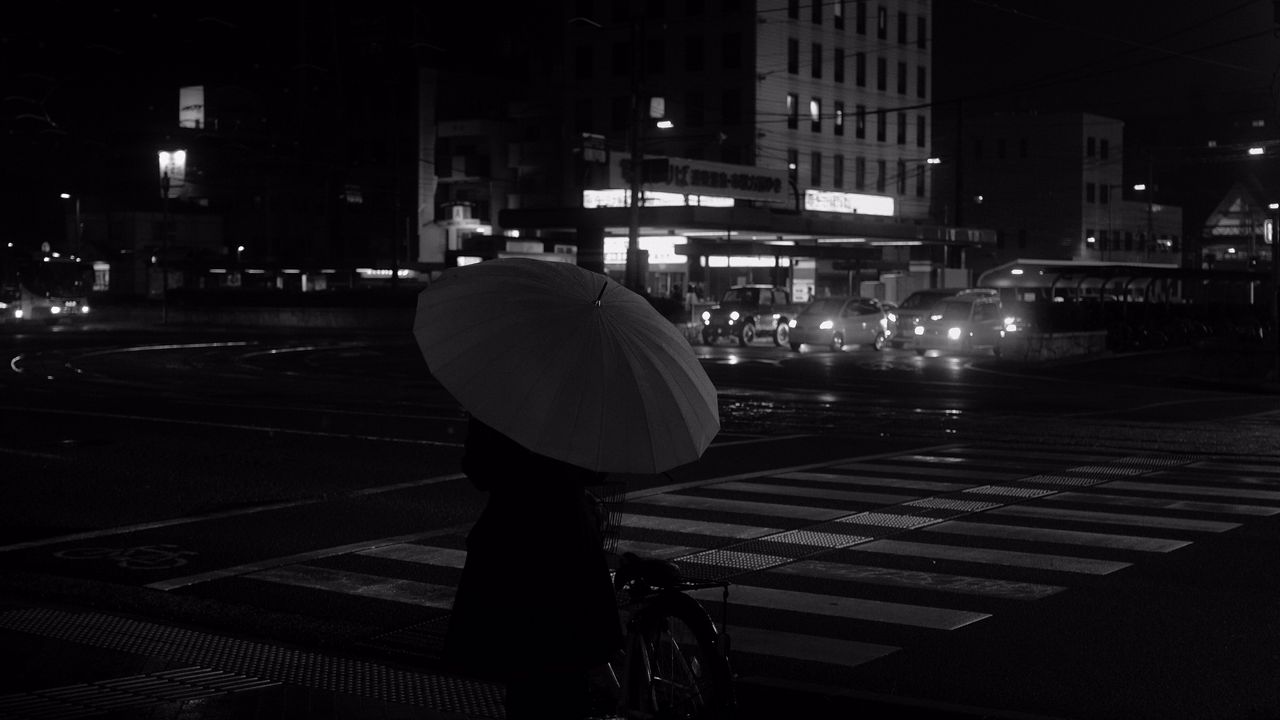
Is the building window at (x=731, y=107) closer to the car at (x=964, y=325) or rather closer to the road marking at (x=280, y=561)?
the car at (x=964, y=325)

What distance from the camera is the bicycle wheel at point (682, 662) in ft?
15.7

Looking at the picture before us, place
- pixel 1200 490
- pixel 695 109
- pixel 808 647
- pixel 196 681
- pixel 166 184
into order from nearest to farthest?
1. pixel 196 681
2. pixel 808 647
3. pixel 1200 490
4. pixel 166 184
5. pixel 695 109

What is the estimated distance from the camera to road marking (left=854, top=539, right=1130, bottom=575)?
30.5 ft

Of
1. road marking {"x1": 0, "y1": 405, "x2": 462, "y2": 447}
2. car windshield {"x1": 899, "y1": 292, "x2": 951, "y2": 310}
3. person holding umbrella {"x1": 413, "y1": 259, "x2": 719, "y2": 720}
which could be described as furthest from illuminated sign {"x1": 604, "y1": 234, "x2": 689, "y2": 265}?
person holding umbrella {"x1": 413, "y1": 259, "x2": 719, "y2": 720}

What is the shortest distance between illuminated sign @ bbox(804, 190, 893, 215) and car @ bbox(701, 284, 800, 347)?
21.6m

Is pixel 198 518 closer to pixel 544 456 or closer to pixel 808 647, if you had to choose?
pixel 808 647

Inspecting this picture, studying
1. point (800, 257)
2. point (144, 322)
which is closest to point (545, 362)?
point (800, 257)

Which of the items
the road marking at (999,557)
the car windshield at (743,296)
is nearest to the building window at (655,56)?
the car windshield at (743,296)

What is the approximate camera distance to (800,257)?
55.5 m

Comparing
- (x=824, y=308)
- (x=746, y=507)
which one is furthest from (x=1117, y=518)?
(x=824, y=308)

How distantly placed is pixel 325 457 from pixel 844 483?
A: 5.64 metres

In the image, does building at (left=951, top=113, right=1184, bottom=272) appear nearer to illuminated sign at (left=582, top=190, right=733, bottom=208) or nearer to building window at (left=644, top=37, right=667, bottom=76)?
building window at (left=644, top=37, right=667, bottom=76)

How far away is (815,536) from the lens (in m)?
10.5

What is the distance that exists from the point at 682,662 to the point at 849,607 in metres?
3.37
